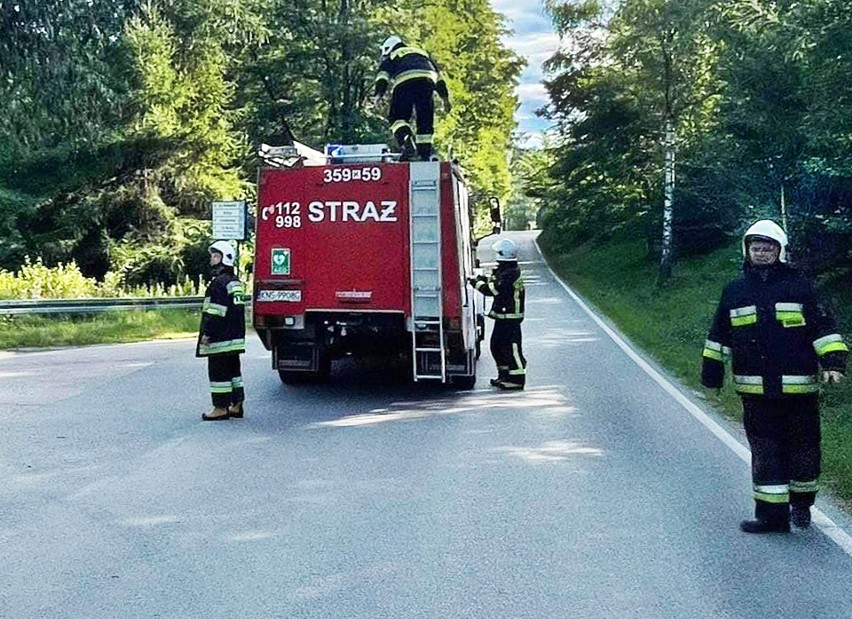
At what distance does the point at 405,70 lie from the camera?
12594mm

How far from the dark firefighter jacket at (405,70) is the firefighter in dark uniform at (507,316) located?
87.4 inches

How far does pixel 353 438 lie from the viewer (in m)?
9.13

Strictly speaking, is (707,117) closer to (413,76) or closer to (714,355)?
(413,76)

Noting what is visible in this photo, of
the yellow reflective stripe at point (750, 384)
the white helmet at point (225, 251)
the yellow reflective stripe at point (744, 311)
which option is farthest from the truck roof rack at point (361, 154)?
the yellow reflective stripe at point (750, 384)

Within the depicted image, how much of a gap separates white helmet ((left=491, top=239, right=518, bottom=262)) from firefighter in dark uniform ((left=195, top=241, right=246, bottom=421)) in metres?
3.42

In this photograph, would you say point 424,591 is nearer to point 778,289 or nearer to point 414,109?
point 778,289

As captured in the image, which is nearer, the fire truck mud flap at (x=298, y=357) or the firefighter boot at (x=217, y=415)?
the firefighter boot at (x=217, y=415)

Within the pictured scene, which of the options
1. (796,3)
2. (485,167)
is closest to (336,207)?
(796,3)

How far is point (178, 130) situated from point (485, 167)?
1903 cm

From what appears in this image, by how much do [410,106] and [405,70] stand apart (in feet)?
1.59

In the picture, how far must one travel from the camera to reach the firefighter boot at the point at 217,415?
1003 centimetres

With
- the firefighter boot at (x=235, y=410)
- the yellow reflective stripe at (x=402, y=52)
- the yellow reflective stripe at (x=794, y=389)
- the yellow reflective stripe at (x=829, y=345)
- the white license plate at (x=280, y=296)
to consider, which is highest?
the yellow reflective stripe at (x=402, y=52)

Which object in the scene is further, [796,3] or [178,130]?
[178,130]

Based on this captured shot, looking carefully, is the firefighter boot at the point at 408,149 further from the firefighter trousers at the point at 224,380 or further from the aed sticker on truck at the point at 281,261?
the firefighter trousers at the point at 224,380
